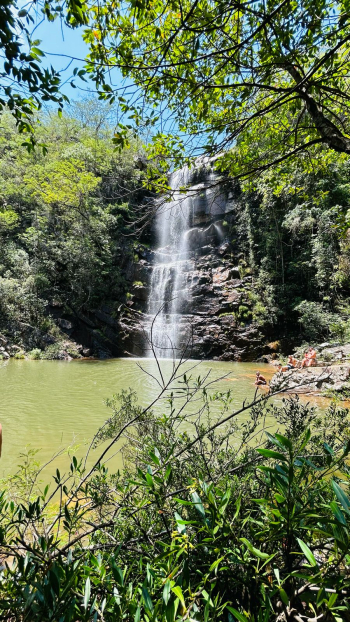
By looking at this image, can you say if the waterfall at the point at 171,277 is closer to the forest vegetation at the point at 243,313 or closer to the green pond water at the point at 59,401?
the forest vegetation at the point at 243,313

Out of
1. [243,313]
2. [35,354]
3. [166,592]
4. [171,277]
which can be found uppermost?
[171,277]

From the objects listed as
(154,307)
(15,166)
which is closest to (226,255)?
(154,307)

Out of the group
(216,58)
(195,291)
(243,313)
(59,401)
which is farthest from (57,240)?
(216,58)

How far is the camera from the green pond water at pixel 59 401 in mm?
4391

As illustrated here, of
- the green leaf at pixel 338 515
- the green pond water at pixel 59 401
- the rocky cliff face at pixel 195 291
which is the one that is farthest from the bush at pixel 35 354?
the green leaf at pixel 338 515

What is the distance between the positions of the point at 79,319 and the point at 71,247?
15.0 feet

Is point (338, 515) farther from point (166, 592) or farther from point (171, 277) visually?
point (171, 277)

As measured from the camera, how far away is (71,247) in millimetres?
18359

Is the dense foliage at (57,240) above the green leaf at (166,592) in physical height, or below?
above

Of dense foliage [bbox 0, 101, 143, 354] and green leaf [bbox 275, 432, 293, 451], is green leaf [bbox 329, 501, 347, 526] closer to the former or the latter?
green leaf [bbox 275, 432, 293, 451]

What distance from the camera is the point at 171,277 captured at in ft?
63.0

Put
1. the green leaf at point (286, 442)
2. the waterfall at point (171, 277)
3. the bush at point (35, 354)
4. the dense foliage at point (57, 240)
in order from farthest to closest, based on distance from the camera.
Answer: the waterfall at point (171, 277) → the dense foliage at point (57, 240) → the bush at point (35, 354) → the green leaf at point (286, 442)

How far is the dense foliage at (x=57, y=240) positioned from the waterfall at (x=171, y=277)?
245 centimetres

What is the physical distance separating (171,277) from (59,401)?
13196 mm
